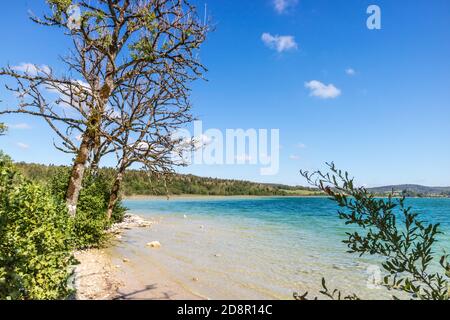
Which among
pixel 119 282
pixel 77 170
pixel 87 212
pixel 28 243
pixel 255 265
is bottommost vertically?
pixel 255 265

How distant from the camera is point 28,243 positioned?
4.95 meters

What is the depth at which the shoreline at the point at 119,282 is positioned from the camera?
8125 mm

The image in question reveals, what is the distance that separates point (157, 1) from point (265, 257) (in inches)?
413

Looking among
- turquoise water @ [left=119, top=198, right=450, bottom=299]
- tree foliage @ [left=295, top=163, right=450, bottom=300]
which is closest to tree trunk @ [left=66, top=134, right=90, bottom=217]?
turquoise water @ [left=119, top=198, right=450, bottom=299]

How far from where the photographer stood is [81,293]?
25.9 feet

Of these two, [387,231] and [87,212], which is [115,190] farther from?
[387,231]

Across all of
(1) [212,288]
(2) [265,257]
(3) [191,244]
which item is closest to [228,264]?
(2) [265,257]

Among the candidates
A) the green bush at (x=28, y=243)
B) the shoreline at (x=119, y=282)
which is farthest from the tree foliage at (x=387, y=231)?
the shoreline at (x=119, y=282)

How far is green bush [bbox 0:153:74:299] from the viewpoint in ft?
14.9

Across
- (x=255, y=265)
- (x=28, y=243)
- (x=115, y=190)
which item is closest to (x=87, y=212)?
(x=115, y=190)

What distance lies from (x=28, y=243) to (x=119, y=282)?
15.9ft

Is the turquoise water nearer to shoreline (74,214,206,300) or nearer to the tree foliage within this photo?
shoreline (74,214,206,300)

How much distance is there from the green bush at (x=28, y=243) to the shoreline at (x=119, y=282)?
1401 mm
